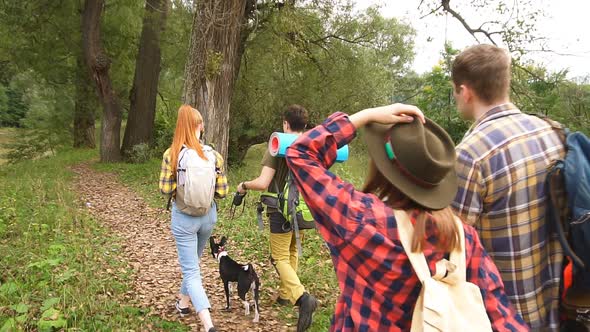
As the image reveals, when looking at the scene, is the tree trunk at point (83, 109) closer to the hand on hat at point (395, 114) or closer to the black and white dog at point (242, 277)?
the black and white dog at point (242, 277)

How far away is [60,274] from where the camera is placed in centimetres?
488

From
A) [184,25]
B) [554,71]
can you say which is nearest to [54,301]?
[554,71]

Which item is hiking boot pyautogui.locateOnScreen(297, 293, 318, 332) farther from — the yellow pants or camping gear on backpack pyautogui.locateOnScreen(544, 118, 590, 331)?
camping gear on backpack pyautogui.locateOnScreen(544, 118, 590, 331)

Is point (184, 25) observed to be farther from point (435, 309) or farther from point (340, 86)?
point (435, 309)

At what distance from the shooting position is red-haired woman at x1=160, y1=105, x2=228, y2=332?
3873 millimetres

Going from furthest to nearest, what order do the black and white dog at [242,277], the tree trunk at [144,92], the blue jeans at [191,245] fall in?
1. the tree trunk at [144,92]
2. the black and white dog at [242,277]
3. the blue jeans at [191,245]

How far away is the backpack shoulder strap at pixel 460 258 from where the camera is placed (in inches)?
59.7

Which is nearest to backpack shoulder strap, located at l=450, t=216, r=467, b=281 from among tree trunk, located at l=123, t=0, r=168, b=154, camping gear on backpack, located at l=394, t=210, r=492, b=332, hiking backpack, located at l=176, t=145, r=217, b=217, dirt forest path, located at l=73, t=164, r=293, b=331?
camping gear on backpack, located at l=394, t=210, r=492, b=332

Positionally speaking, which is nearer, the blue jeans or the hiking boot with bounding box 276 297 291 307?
the blue jeans

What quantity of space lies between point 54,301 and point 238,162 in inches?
569

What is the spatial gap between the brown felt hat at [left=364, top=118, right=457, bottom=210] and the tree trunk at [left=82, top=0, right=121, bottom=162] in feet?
51.4

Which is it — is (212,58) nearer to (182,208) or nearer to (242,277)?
(242,277)

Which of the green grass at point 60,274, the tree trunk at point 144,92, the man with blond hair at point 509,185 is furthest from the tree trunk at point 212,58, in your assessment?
the man with blond hair at point 509,185

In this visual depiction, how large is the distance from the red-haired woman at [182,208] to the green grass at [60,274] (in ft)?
1.86
